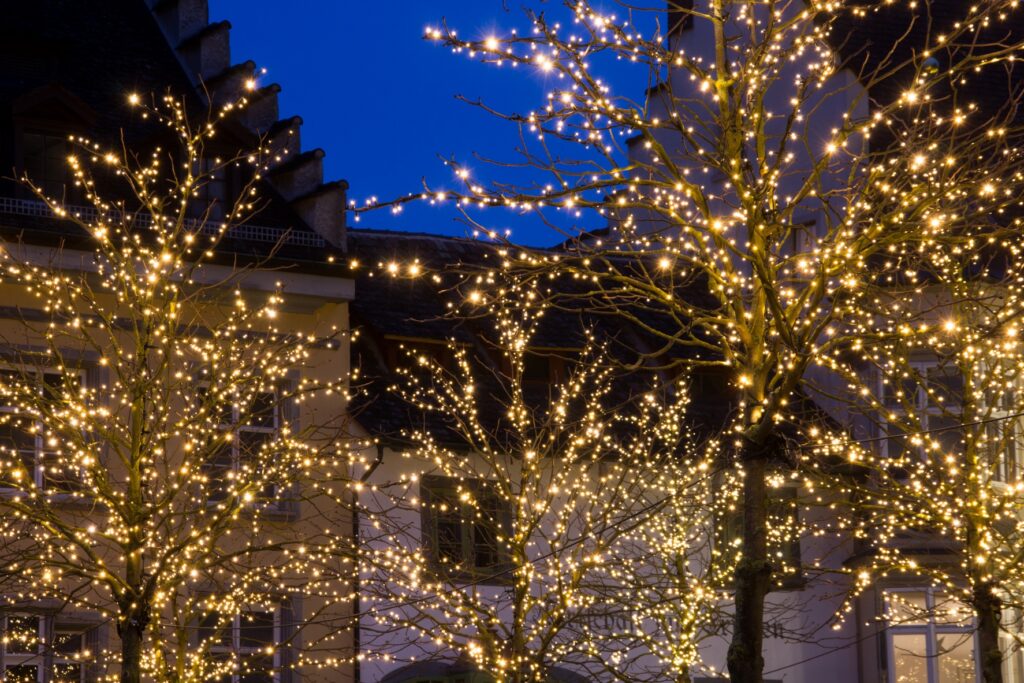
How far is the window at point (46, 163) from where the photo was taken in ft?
71.9

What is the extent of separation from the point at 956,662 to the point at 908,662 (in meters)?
0.79

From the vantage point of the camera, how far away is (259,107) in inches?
972

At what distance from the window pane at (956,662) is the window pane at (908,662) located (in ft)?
0.88

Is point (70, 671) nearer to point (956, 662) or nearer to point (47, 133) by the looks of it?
point (47, 133)

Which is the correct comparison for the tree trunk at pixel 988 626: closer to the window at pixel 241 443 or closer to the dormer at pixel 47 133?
the window at pixel 241 443

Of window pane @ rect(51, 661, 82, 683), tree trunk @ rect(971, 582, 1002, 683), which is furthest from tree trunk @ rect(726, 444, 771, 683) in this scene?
window pane @ rect(51, 661, 82, 683)

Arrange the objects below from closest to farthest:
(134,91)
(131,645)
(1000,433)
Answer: (131,645), (1000,433), (134,91)

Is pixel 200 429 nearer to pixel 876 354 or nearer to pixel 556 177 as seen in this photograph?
pixel 556 177

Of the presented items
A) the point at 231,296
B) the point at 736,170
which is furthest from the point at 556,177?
the point at 231,296

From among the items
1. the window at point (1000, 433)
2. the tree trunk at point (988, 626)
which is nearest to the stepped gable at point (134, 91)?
the window at point (1000, 433)

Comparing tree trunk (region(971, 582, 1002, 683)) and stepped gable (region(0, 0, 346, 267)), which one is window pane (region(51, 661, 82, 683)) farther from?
tree trunk (region(971, 582, 1002, 683))

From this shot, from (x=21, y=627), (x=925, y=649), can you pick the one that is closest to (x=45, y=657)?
(x=21, y=627)

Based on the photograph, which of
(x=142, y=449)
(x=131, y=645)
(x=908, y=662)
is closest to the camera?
(x=131, y=645)

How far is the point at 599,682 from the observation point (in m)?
18.7
